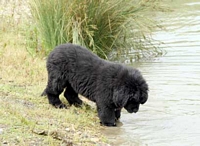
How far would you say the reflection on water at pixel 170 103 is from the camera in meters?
6.40

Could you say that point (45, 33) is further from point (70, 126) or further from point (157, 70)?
point (70, 126)

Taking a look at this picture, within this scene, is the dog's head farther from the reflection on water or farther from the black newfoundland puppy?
the reflection on water

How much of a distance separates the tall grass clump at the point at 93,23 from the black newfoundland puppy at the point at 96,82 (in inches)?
94.3

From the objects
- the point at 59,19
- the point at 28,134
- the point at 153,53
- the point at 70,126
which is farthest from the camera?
the point at 153,53

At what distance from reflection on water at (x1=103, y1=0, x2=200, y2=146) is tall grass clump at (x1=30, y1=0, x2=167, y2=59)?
0.81m

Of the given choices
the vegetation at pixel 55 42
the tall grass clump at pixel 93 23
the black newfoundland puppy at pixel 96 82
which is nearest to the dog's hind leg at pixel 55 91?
the black newfoundland puppy at pixel 96 82

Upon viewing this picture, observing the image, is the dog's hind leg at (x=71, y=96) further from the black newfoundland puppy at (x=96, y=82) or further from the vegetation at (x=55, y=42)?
the vegetation at (x=55, y=42)

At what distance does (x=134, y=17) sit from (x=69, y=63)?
145 inches

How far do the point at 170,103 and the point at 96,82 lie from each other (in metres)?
1.58

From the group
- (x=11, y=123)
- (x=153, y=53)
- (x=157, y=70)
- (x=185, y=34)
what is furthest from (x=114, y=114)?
(x=185, y=34)

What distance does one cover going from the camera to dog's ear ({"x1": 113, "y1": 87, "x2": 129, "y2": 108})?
21.6 ft

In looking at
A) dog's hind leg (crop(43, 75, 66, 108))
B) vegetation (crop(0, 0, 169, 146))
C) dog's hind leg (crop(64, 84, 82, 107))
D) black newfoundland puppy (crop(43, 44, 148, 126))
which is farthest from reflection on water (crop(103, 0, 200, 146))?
dog's hind leg (crop(43, 75, 66, 108))

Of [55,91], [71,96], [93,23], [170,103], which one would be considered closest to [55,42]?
[93,23]

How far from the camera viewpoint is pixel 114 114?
22.9 ft
